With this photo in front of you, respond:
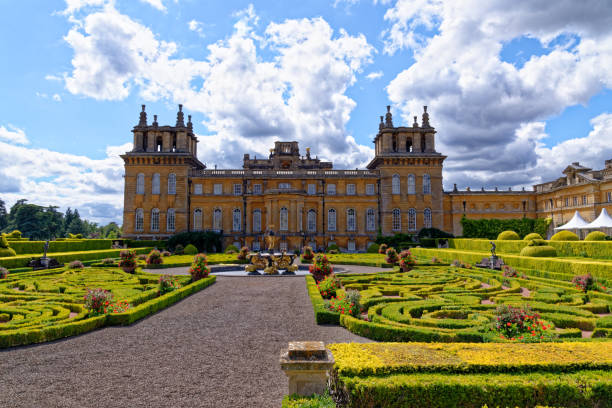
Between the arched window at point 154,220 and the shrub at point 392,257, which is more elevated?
the arched window at point 154,220

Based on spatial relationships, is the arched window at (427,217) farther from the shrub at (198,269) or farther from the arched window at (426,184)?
the shrub at (198,269)

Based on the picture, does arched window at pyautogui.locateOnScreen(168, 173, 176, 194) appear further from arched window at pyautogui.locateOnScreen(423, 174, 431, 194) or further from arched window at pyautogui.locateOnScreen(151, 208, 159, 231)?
arched window at pyautogui.locateOnScreen(423, 174, 431, 194)

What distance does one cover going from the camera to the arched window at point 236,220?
43372mm

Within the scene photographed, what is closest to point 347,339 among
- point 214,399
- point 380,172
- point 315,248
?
point 214,399

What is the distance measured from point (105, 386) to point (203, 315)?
A: 201 inches

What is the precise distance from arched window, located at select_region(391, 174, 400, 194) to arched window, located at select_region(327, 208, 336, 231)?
7.54 m

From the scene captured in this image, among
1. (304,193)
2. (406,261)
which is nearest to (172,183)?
(304,193)

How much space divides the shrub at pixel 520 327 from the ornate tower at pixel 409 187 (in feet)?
118

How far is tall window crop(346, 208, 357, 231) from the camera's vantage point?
43719 mm

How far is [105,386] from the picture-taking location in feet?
19.4

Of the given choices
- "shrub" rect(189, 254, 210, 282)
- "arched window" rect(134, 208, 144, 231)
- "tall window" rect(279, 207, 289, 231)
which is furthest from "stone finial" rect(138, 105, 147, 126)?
"shrub" rect(189, 254, 210, 282)

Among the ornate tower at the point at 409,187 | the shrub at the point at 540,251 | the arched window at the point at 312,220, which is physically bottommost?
the shrub at the point at 540,251

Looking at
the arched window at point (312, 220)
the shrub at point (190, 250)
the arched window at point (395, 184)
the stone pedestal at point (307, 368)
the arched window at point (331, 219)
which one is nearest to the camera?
the stone pedestal at point (307, 368)

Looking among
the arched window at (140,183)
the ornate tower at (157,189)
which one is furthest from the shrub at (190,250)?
the arched window at (140,183)
